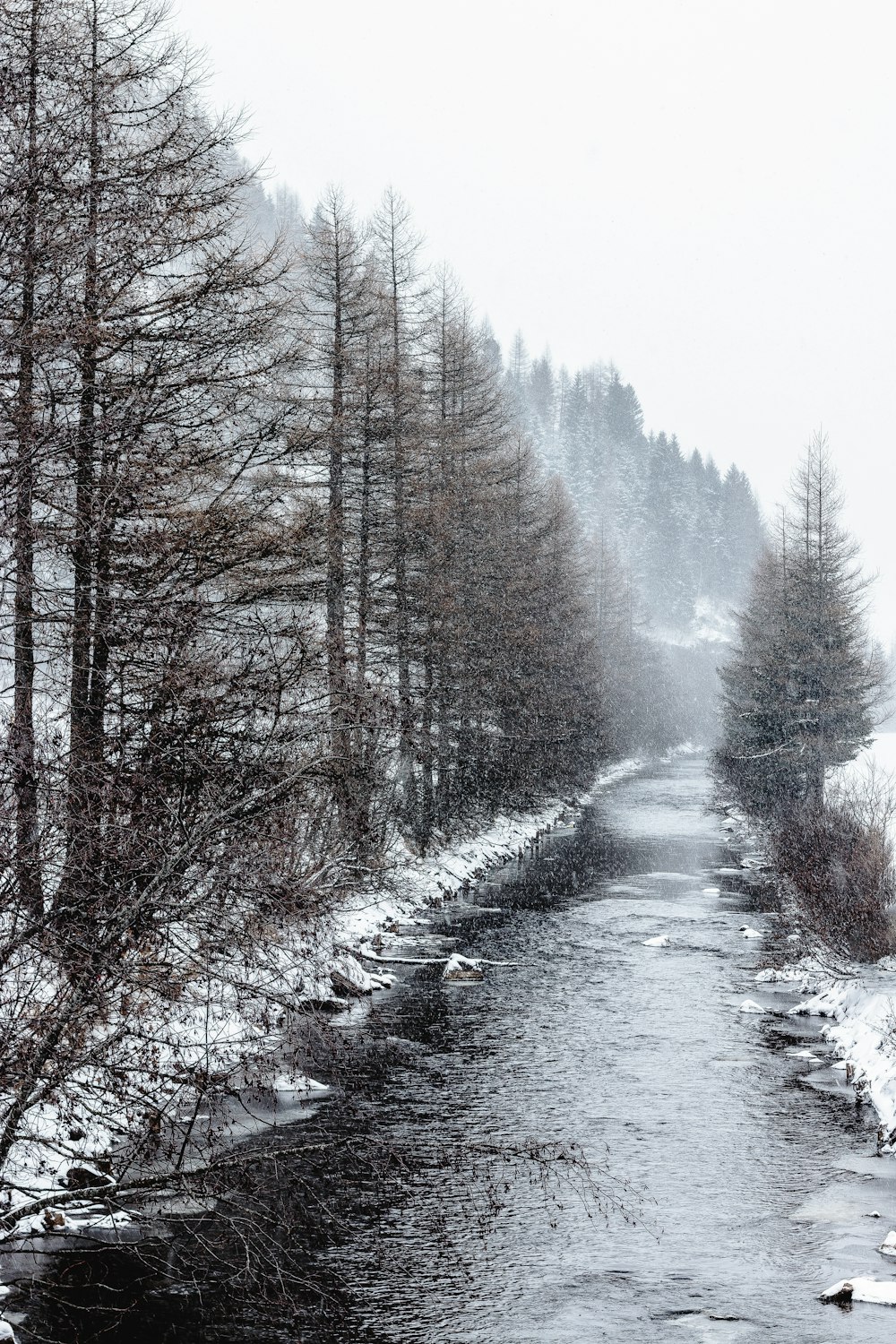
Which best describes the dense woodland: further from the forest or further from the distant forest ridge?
the distant forest ridge

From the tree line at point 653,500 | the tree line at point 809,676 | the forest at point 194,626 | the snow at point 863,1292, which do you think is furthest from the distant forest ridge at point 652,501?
the snow at point 863,1292

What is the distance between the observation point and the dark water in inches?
305

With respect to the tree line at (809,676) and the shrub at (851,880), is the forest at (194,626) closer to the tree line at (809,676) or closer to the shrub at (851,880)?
the shrub at (851,880)

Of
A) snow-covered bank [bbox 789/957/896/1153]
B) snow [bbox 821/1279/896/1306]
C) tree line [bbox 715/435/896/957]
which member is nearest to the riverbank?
snow [bbox 821/1279/896/1306]

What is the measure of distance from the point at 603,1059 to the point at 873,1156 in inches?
133

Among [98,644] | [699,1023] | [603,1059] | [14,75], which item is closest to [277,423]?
[98,644]

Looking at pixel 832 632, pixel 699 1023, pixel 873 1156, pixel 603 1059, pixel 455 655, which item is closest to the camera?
pixel 873 1156

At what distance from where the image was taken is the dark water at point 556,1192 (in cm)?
775

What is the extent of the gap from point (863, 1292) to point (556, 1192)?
8.91 ft

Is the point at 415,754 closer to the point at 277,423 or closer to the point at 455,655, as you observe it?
the point at 455,655

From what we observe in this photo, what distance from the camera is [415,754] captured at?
25.3 m

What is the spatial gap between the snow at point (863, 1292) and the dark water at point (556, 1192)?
0.33ft

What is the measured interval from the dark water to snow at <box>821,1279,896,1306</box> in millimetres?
101

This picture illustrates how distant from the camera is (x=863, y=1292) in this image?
26.2ft
